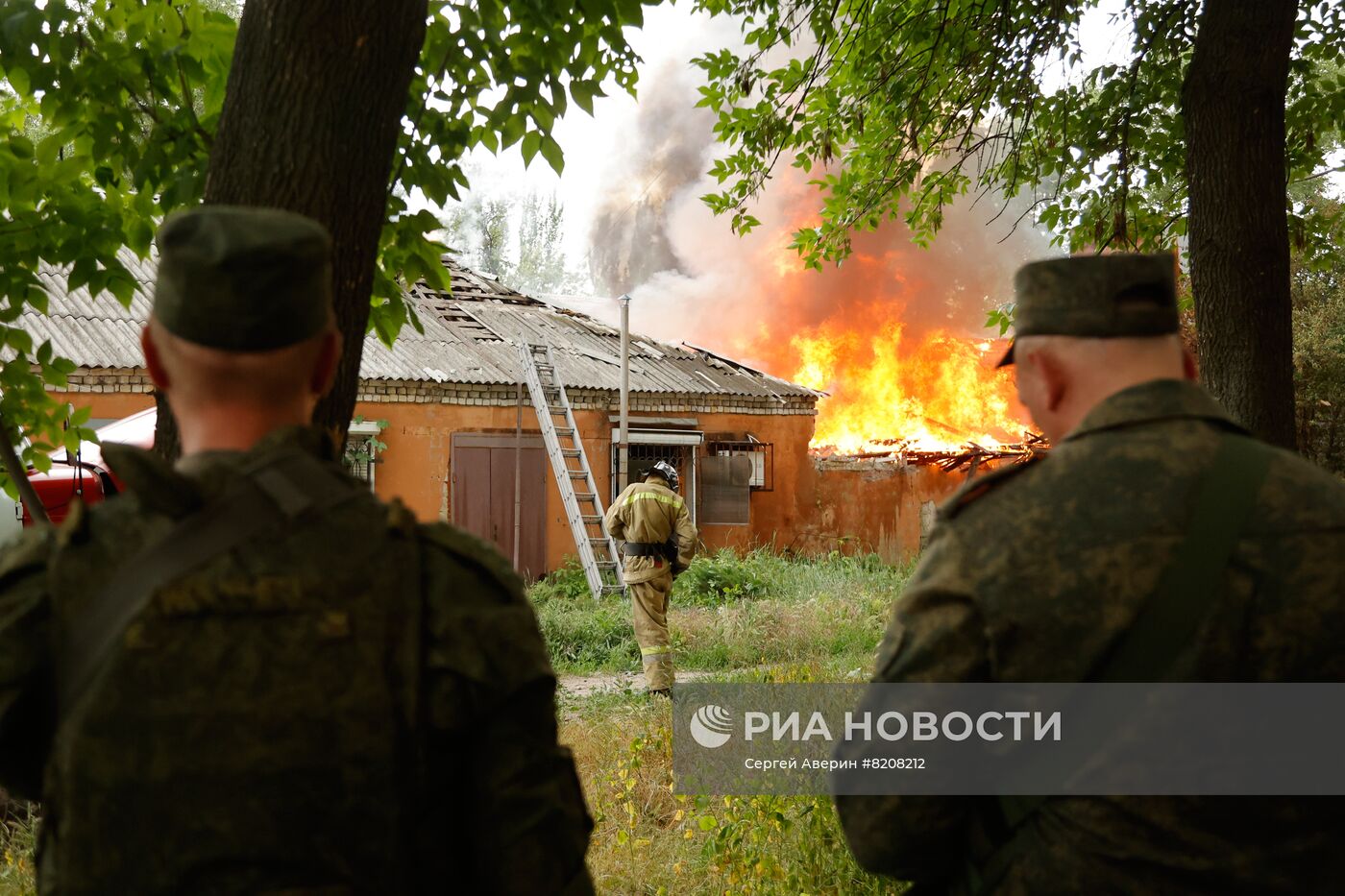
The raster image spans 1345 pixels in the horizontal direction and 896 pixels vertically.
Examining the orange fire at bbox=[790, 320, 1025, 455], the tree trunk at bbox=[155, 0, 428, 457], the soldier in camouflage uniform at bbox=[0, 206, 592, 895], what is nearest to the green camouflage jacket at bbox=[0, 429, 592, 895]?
the soldier in camouflage uniform at bbox=[0, 206, 592, 895]

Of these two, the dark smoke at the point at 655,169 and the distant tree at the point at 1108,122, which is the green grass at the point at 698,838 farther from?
the dark smoke at the point at 655,169

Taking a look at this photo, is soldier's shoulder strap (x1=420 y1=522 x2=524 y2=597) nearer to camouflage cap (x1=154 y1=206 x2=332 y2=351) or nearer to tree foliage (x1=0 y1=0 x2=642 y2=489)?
camouflage cap (x1=154 y1=206 x2=332 y2=351)

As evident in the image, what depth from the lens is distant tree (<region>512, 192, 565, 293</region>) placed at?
127ft

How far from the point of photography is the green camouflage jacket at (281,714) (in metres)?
1.26

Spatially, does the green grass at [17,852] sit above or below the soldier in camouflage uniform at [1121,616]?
below

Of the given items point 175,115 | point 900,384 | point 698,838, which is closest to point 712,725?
point 698,838

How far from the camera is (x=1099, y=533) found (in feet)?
5.26

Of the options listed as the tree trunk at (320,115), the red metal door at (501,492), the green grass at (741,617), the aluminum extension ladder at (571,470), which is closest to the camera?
the tree trunk at (320,115)

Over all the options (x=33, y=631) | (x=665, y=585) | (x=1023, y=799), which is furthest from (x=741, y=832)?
(x=665, y=585)

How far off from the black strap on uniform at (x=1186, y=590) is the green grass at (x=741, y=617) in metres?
5.40

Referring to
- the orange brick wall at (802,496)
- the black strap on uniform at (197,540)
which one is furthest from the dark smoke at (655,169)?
the black strap on uniform at (197,540)

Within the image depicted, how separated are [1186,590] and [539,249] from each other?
127 ft

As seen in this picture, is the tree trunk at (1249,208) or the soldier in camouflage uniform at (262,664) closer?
the soldier in camouflage uniform at (262,664)

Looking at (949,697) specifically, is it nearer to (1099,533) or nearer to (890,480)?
(1099,533)
